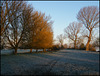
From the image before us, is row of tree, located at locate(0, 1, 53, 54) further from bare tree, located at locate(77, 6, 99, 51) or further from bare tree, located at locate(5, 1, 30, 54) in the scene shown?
bare tree, located at locate(77, 6, 99, 51)

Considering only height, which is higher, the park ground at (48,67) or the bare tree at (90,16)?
the bare tree at (90,16)

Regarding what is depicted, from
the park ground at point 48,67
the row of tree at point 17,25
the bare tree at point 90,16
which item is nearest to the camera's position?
the park ground at point 48,67

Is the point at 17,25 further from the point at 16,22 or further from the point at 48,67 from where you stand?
the point at 48,67

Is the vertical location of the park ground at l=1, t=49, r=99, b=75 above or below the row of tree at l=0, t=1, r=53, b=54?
below

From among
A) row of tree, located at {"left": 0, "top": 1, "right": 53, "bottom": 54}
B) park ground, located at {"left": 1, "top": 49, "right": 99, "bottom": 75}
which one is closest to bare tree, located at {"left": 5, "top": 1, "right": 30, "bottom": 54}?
row of tree, located at {"left": 0, "top": 1, "right": 53, "bottom": 54}

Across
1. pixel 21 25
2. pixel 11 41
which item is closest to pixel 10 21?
pixel 21 25

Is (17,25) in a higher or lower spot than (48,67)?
higher

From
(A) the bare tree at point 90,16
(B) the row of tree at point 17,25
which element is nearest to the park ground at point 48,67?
(B) the row of tree at point 17,25

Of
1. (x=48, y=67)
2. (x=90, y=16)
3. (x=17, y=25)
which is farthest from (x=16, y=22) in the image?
(x=90, y=16)

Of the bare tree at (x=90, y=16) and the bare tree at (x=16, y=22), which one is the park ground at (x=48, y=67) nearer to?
the bare tree at (x=16, y=22)

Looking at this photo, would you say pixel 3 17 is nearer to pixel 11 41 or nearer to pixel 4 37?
pixel 4 37

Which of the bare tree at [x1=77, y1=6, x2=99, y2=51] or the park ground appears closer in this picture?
the park ground

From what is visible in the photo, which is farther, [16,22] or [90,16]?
[90,16]

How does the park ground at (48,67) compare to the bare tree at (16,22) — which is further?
the bare tree at (16,22)
